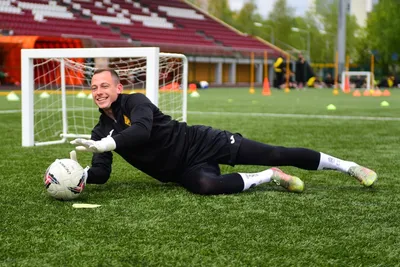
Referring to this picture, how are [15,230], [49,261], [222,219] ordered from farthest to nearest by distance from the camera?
[222,219] → [15,230] → [49,261]

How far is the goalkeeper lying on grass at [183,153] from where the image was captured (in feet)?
12.9

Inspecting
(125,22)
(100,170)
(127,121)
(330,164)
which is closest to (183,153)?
(127,121)

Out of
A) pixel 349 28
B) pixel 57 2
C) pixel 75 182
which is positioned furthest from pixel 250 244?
pixel 349 28

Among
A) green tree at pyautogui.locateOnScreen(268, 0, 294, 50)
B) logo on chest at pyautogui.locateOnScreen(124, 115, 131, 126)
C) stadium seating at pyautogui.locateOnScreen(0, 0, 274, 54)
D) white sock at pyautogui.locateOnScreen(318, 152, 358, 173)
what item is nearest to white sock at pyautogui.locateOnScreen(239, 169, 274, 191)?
white sock at pyautogui.locateOnScreen(318, 152, 358, 173)

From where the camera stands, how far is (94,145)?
11.2 feet

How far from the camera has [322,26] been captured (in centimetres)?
6806

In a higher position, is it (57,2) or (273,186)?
(57,2)

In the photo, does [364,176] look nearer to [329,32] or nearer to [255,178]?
[255,178]

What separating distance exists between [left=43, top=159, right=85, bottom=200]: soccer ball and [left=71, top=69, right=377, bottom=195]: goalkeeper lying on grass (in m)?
0.26

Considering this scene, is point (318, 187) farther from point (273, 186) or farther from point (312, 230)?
point (312, 230)

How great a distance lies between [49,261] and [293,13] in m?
70.0

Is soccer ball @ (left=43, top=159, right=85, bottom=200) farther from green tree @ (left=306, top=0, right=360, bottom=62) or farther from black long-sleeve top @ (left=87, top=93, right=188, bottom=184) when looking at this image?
green tree @ (left=306, top=0, right=360, bottom=62)

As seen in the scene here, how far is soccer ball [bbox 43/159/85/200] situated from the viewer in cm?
374

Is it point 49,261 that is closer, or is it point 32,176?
point 49,261
